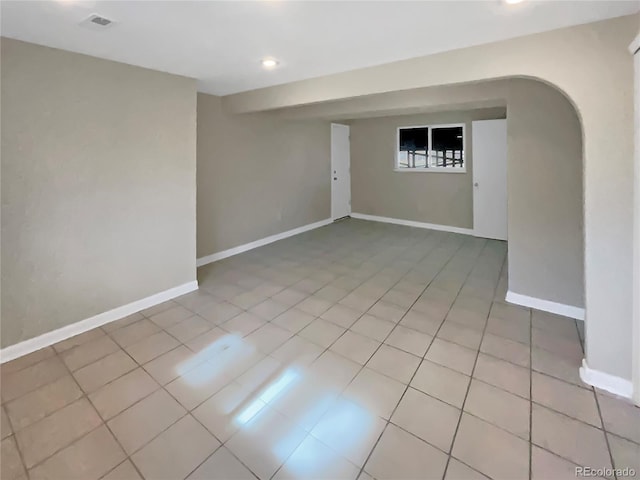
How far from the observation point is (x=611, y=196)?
1.87 m

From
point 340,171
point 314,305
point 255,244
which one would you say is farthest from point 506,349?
point 340,171

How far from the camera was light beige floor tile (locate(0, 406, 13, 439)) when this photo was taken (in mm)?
1679

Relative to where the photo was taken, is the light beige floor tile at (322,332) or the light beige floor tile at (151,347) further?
the light beige floor tile at (322,332)

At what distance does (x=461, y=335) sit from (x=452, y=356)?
33cm

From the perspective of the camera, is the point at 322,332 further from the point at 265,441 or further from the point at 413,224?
the point at 413,224

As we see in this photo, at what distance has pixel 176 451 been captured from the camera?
61.4 inches

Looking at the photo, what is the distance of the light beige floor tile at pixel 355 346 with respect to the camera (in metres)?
2.30

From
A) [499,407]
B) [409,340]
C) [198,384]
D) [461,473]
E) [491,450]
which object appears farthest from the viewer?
[409,340]

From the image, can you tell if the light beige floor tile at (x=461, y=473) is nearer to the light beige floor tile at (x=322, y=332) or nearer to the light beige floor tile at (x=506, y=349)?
the light beige floor tile at (x=506, y=349)

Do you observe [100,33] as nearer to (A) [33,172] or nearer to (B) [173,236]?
(A) [33,172]

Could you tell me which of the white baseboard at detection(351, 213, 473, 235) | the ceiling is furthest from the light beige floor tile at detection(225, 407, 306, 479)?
the white baseboard at detection(351, 213, 473, 235)

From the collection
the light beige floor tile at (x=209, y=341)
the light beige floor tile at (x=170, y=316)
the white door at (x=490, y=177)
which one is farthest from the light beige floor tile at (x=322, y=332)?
the white door at (x=490, y=177)

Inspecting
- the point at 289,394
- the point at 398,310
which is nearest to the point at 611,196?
the point at 398,310

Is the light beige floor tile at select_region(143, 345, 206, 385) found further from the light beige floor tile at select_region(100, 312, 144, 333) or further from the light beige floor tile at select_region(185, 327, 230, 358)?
the light beige floor tile at select_region(100, 312, 144, 333)
